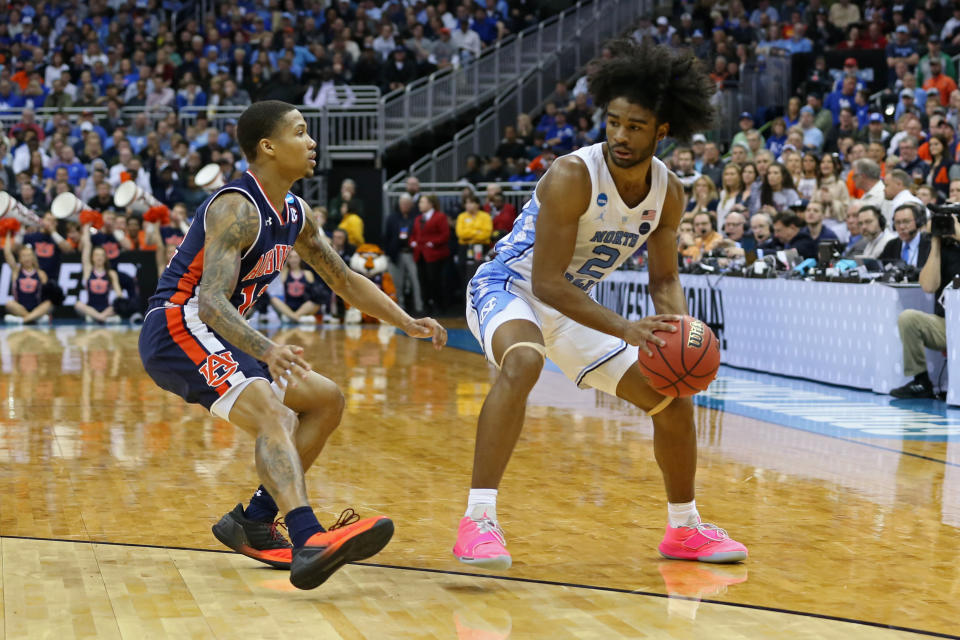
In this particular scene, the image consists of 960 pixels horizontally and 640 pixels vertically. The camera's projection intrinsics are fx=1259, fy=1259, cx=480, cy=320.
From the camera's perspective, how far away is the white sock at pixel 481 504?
14.4 feet

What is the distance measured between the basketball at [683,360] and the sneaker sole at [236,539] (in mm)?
1489

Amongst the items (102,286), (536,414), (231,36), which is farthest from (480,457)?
(231,36)

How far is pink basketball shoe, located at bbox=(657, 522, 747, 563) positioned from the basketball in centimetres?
60

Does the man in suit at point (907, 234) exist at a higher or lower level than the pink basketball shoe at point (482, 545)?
higher

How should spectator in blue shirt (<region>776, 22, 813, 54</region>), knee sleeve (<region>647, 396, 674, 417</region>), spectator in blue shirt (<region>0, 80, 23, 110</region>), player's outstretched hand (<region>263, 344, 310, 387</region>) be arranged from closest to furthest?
player's outstretched hand (<region>263, 344, 310, 387</region>)
knee sleeve (<region>647, 396, 674, 417</region>)
spectator in blue shirt (<region>776, 22, 813, 54</region>)
spectator in blue shirt (<region>0, 80, 23, 110</region>)

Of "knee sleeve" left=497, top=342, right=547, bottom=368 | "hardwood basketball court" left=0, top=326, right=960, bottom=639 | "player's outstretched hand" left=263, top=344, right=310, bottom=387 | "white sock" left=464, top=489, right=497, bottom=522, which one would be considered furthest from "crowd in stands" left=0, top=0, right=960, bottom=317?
"player's outstretched hand" left=263, top=344, right=310, bottom=387

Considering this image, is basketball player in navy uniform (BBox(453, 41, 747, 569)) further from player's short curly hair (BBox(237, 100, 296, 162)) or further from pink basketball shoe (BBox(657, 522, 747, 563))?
player's short curly hair (BBox(237, 100, 296, 162))

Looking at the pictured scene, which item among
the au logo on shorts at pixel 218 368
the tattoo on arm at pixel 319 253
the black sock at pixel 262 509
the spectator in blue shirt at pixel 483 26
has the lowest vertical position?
the black sock at pixel 262 509

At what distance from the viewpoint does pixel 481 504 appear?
174 inches

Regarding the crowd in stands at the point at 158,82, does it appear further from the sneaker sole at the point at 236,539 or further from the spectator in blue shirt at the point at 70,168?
the sneaker sole at the point at 236,539

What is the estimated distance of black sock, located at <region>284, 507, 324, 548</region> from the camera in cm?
407

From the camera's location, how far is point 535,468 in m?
6.68

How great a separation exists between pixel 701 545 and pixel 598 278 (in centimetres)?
Result: 107

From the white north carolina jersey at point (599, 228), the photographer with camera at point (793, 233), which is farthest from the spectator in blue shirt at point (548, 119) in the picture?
the white north carolina jersey at point (599, 228)
